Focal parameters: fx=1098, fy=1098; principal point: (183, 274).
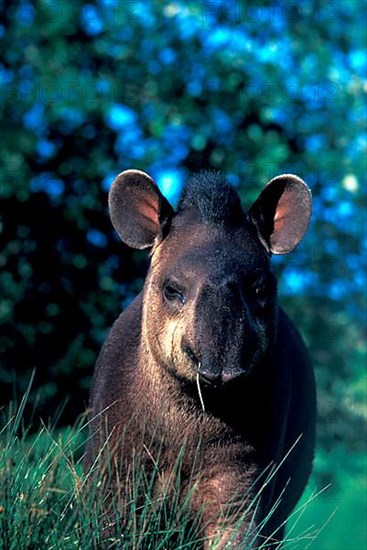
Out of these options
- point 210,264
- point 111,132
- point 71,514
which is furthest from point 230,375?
point 111,132

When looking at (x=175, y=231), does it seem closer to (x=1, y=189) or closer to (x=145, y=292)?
(x=145, y=292)

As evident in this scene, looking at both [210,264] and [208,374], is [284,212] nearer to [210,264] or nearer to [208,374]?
[210,264]

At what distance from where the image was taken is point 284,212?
515cm

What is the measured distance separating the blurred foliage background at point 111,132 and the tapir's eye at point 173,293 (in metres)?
4.10

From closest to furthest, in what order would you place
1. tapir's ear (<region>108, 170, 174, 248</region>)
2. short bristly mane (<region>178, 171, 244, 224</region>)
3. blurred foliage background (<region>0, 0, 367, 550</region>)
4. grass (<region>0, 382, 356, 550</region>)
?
1. grass (<region>0, 382, 356, 550</region>)
2. short bristly mane (<region>178, 171, 244, 224</region>)
3. tapir's ear (<region>108, 170, 174, 248</region>)
4. blurred foliage background (<region>0, 0, 367, 550</region>)

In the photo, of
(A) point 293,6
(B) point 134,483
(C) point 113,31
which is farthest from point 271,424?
(A) point 293,6

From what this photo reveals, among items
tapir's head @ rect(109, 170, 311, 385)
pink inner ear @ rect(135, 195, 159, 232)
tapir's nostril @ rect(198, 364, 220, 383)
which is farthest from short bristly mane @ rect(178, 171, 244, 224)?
tapir's nostril @ rect(198, 364, 220, 383)

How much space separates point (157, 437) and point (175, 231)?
921mm

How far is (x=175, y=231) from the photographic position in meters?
Result: 4.94

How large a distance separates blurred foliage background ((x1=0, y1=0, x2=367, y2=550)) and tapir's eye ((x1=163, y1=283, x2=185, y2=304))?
410cm

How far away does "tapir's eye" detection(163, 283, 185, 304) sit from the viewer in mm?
4547

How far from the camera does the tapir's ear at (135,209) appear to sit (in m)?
5.09

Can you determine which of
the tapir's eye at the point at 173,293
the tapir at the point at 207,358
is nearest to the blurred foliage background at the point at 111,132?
the tapir at the point at 207,358

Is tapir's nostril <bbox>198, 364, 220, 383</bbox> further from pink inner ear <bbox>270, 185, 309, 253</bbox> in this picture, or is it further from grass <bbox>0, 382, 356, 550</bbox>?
pink inner ear <bbox>270, 185, 309, 253</bbox>
